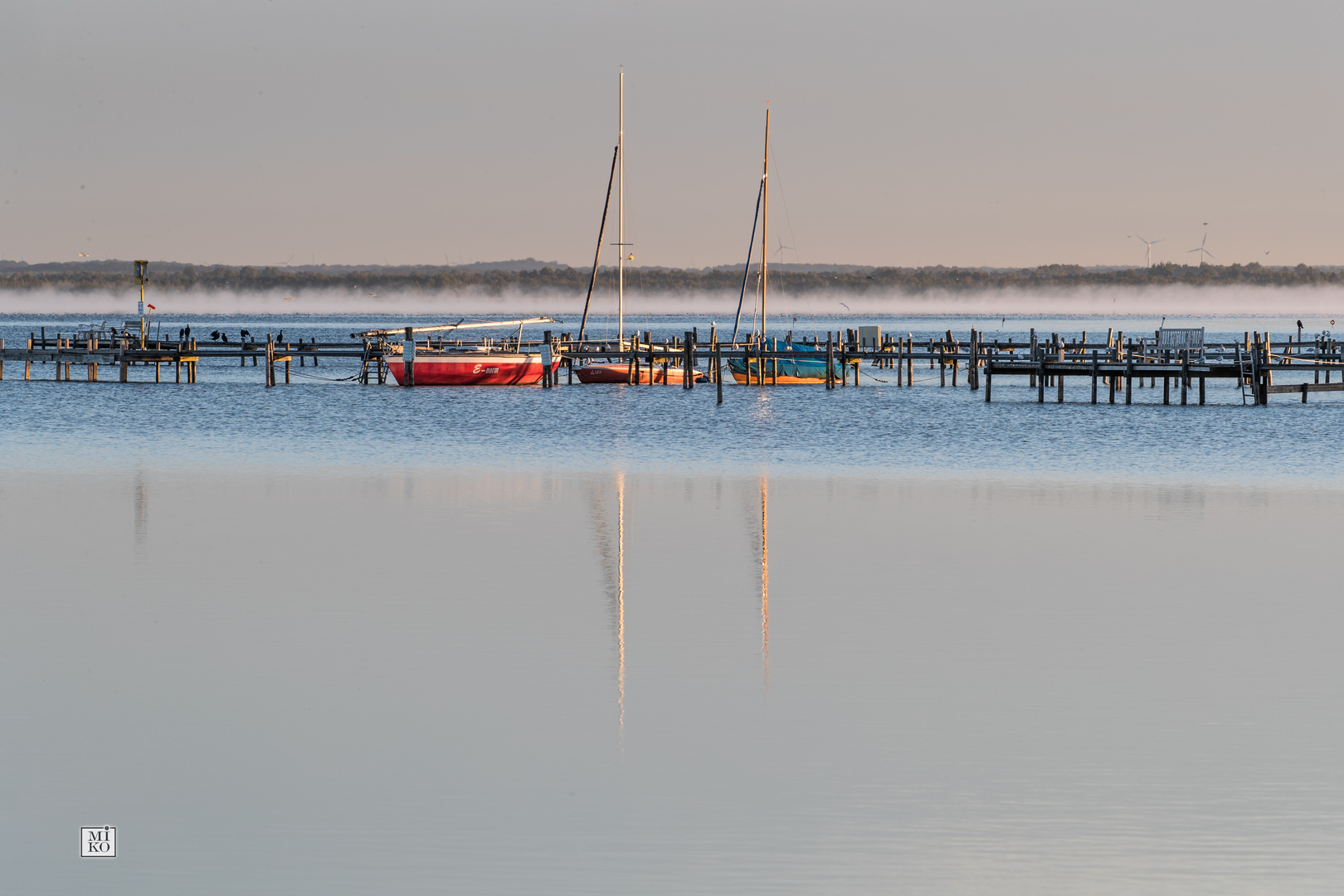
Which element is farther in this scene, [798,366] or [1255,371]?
[798,366]

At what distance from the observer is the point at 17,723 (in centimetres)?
1161

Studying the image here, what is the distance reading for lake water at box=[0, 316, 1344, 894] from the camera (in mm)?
9070

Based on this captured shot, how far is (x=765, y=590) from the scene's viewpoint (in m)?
17.9

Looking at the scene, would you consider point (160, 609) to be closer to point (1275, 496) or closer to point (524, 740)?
point (524, 740)

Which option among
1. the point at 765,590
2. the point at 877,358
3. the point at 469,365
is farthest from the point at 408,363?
the point at 765,590

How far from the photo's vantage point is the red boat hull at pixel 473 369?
2798 inches

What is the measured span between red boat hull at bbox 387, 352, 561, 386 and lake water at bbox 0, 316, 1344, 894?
41453 mm

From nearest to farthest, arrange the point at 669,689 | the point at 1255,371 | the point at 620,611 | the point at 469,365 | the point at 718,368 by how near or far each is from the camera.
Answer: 1. the point at 669,689
2. the point at 620,611
3. the point at 1255,371
4. the point at 718,368
5. the point at 469,365

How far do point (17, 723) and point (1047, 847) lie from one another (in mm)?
7786

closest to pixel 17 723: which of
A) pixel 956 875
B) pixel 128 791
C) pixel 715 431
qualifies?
pixel 128 791

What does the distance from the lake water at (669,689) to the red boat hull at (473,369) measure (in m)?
41.5

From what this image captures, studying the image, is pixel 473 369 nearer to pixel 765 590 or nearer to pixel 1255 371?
pixel 1255 371

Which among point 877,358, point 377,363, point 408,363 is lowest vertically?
point 377,363

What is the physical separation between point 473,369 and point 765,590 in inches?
2168
